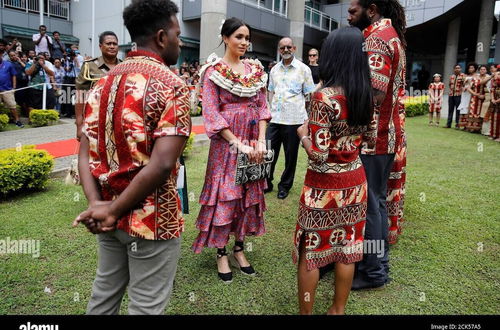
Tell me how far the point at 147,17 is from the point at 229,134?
148cm

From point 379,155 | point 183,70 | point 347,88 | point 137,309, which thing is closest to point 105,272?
point 137,309

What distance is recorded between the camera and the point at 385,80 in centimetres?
261

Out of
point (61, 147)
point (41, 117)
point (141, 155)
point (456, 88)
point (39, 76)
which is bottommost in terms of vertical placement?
point (61, 147)

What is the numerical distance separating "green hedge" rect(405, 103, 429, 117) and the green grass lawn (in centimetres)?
1288

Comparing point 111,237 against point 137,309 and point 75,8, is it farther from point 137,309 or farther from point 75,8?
point 75,8

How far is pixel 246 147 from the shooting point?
2977mm

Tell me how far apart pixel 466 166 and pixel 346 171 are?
6.12 metres

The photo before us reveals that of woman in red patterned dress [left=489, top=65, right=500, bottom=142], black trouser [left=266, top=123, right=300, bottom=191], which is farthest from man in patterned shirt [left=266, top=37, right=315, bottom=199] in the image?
woman in red patterned dress [left=489, top=65, right=500, bottom=142]

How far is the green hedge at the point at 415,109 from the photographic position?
57.8 ft

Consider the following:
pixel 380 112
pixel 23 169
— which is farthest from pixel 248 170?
pixel 23 169

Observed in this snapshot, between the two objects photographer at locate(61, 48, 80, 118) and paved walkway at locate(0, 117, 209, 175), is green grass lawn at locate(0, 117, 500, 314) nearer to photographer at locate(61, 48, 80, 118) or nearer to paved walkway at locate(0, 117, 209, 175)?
paved walkway at locate(0, 117, 209, 175)

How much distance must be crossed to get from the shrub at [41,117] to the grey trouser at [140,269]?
9465 millimetres

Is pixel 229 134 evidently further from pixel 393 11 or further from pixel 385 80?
pixel 393 11

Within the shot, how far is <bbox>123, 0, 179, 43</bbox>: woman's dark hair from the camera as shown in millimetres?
1559
